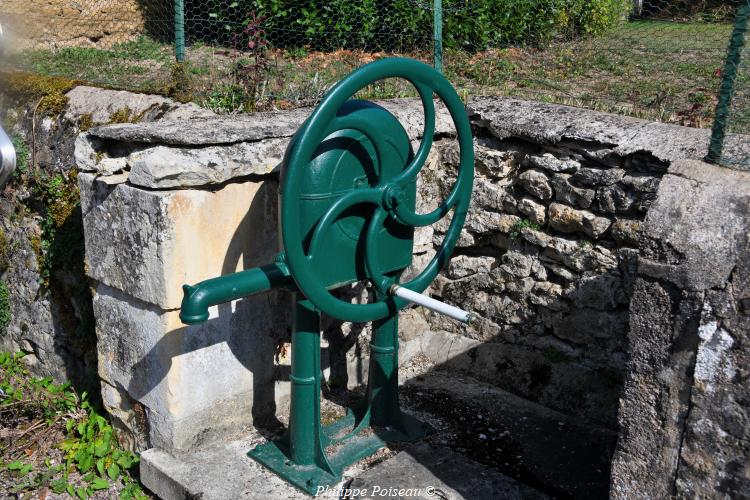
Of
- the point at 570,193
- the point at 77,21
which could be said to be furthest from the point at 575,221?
the point at 77,21

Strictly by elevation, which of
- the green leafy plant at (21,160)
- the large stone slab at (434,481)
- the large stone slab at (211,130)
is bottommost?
the large stone slab at (434,481)

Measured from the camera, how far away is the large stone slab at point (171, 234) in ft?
9.12

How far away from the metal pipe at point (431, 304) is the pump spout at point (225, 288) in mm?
429

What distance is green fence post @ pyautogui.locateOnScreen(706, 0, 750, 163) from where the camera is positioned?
8.29 ft

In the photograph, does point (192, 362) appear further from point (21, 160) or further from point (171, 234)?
point (21, 160)

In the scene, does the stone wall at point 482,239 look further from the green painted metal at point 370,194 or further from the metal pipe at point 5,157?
the metal pipe at point 5,157

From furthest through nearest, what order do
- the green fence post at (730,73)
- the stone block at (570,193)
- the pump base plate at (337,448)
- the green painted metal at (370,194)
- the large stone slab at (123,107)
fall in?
the large stone slab at (123,107) < the stone block at (570,193) < the pump base plate at (337,448) < the green fence post at (730,73) < the green painted metal at (370,194)

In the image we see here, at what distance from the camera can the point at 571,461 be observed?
3.05m

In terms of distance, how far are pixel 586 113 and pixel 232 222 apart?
1.69 m

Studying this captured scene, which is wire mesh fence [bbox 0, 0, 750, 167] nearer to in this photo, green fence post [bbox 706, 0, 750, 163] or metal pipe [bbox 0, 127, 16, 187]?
green fence post [bbox 706, 0, 750, 163]

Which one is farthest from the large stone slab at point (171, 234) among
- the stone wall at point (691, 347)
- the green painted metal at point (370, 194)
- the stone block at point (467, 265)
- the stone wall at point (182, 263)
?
the stone wall at point (691, 347)

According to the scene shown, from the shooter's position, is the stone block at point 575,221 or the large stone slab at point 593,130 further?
the stone block at point 575,221

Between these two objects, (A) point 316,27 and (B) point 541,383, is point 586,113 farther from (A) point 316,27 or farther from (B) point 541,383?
(A) point 316,27

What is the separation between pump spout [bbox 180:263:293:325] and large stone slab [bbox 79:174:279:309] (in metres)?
0.31
